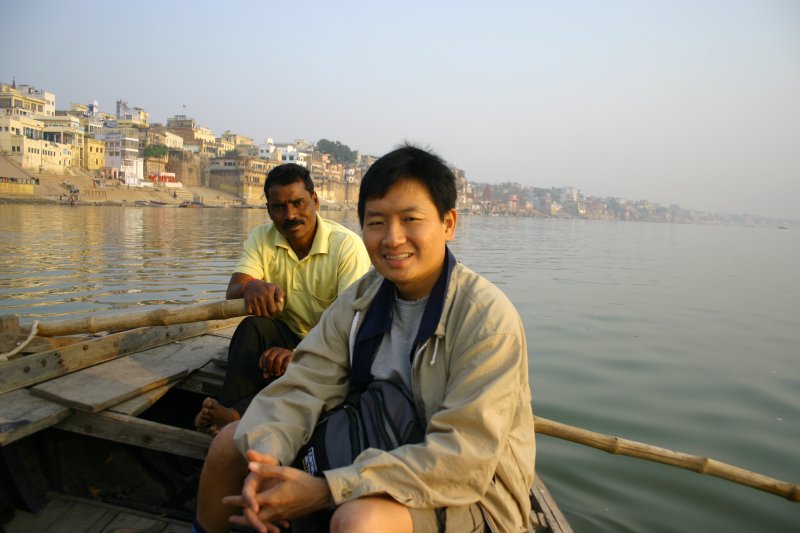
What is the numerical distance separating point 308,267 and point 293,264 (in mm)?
114

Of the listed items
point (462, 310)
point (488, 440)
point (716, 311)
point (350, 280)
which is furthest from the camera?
point (716, 311)

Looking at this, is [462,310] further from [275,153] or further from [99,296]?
[275,153]

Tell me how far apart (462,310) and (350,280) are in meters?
1.54

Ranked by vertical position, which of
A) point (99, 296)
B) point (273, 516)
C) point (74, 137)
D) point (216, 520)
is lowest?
point (99, 296)

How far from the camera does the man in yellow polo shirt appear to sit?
2928 millimetres

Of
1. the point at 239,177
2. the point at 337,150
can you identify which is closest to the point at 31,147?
the point at 239,177

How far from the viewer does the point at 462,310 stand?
172cm

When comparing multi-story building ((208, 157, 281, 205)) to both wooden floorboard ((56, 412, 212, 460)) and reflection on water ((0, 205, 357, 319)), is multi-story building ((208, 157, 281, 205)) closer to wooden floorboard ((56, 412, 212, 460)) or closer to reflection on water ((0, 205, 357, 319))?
reflection on water ((0, 205, 357, 319))

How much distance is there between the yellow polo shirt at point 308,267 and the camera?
328 centimetres

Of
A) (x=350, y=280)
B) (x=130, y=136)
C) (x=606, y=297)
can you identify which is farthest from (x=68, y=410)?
(x=130, y=136)

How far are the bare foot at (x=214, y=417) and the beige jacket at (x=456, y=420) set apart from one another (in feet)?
2.59

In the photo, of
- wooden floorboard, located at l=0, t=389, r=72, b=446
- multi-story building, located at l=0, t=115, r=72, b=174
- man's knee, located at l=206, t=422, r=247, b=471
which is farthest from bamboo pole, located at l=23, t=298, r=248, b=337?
multi-story building, located at l=0, t=115, r=72, b=174

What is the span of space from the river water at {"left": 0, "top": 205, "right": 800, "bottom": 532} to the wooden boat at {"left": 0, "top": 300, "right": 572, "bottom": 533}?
6.15ft

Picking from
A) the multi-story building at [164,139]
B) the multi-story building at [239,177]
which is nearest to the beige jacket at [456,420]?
the multi-story building at [239,177]
